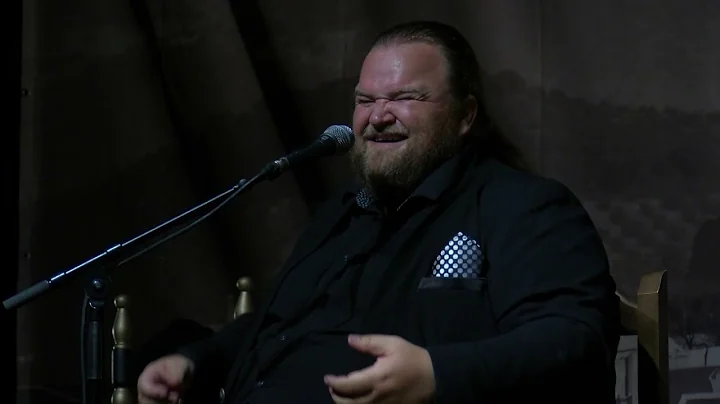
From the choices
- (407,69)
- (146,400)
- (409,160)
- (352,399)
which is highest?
(407,69)

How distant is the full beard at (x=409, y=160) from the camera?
5.59 ft

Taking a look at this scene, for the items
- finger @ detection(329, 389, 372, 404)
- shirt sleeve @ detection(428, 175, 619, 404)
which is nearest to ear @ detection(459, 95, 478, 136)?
shirt sleeve @ detection(428, 175, 619, 404)

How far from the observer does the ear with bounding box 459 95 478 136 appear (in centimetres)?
176

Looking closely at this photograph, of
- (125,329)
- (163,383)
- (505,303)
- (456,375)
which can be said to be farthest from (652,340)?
(125,329)

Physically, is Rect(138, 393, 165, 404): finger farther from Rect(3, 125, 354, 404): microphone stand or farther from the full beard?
the full beard

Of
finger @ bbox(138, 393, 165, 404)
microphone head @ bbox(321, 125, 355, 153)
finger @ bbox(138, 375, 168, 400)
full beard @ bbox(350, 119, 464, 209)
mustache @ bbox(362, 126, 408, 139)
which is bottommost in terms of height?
finger @ bbox(138, 393, 165, 404)

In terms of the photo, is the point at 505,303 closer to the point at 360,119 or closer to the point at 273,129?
the point at 360,119

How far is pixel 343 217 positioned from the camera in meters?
1.82

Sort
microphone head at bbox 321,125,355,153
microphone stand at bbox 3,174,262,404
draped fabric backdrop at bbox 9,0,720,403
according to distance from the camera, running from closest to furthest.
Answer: microphone stand at bbox 3,174,262,404, microphone head at bbox 321,125,355,153, draped fabric backdrop at bbox 9,0,720,403

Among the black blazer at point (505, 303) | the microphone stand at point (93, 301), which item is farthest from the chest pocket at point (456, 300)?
the microphone stand at point (93, 301)

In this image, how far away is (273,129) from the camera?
89.0 inches

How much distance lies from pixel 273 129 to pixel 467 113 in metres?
0.63

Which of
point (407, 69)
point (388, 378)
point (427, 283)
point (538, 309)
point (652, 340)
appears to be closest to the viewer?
point (388, 378)

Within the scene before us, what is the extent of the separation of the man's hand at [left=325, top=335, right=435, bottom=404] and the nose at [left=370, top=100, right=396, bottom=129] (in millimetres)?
577
